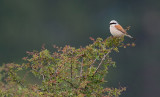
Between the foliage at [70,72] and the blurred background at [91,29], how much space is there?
23.2m

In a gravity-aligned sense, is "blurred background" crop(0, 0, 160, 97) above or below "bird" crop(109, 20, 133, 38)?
above

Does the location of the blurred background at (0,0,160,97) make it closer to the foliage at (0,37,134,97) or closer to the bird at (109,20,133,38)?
the bird at (109,20,133,38)

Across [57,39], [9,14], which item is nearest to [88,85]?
[57,39]

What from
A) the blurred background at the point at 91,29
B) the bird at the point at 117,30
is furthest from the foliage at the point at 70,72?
the blurred background at the point at 91,29

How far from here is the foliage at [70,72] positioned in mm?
5410

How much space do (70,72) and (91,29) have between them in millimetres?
30928

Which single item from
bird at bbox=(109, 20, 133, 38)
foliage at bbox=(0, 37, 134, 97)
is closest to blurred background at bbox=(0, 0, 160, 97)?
bird at bbox=(109, 20, 133, 38)

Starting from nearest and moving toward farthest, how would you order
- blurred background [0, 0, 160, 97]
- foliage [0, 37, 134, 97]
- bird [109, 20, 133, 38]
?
foliage [0, 37, 134, 97] < bird [109, 20, 133, 38] < blurred background [0, 0, 160, 97]

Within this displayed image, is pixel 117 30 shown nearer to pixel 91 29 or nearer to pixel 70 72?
pixel 70 72

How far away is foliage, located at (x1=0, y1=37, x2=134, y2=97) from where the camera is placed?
5410 millimetres

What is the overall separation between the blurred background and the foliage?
23152 millimetres

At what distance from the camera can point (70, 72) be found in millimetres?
5570

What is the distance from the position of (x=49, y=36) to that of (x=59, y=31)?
161 cm

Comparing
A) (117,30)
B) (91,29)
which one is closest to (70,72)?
(117,30)
